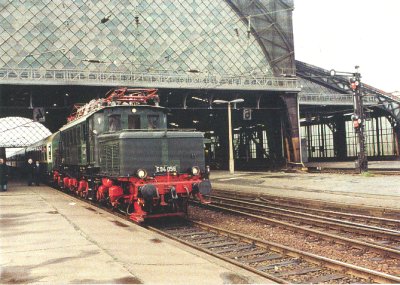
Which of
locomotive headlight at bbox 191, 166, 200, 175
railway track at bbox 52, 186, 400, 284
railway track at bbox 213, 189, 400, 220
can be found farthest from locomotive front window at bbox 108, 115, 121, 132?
railway track at bbox 213, 189, 400, 220

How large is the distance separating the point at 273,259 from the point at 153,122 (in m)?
6.76

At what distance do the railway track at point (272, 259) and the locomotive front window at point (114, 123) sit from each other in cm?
331

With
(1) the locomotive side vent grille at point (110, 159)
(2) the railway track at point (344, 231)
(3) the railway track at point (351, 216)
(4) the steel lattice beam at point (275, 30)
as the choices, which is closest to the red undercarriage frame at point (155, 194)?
(1) the locomotive side vent grille at point (110, 159)

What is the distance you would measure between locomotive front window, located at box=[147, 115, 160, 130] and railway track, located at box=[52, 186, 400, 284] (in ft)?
10.9

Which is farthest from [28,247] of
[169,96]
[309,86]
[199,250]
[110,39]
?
[309,86]

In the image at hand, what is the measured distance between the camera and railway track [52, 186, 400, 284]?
7230mm

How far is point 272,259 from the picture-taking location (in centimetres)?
872

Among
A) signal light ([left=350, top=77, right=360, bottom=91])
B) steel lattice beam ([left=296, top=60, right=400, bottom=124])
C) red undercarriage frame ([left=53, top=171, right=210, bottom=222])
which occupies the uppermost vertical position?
steel lattice beam ([left=296, top=60, right=400, bottom=124])

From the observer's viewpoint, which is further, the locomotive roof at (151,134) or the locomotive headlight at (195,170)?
the locomotive headlight at (195,170)

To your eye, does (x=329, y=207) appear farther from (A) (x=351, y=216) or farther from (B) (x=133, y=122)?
(B) (x=133, y=122)

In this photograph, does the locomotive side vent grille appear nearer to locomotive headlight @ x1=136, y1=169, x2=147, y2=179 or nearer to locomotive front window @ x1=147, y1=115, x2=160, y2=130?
locomotive headlight @ x1=136, y1=169, x2=147, y2=179

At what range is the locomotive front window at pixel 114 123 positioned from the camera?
1347 cm

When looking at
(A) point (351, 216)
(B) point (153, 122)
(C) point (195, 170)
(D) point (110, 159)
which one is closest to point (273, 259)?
(C) point (195, 170)

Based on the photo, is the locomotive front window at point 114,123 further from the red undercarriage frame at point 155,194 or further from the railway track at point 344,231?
the railway track at point 344,231
